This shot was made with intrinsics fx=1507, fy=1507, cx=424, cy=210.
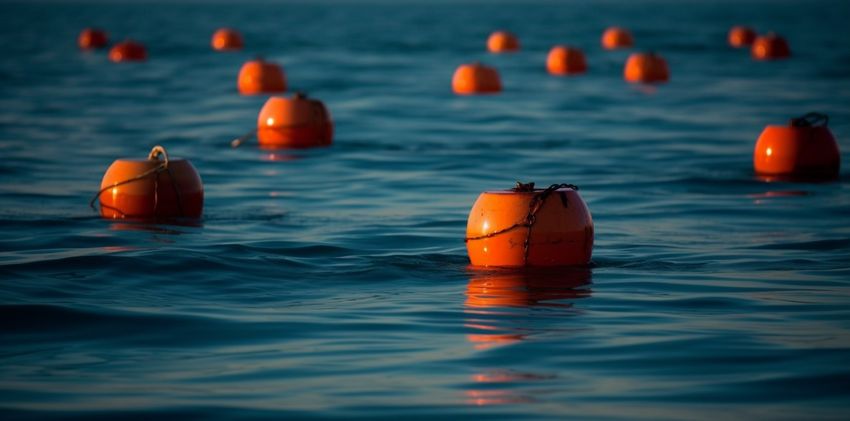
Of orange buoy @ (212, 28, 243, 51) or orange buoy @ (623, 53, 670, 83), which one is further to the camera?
orange buoy @ (212, 28, 243, 51)

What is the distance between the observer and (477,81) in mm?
32125

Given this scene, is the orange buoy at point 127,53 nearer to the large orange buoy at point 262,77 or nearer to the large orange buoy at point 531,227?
the large orange buoy at point 262,77

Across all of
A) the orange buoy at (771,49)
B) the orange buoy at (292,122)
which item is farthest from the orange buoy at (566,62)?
the orange buoy at (292,122)

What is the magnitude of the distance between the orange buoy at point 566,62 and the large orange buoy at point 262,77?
10068mm

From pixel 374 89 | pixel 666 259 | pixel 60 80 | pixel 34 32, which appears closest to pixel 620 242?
pixel 666 259

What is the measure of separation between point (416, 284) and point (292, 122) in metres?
10.4

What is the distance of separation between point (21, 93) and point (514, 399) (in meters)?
27.8

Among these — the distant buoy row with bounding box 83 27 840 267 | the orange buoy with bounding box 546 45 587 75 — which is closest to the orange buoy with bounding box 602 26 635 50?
the orange buoy with bounding box 546 45 587 75

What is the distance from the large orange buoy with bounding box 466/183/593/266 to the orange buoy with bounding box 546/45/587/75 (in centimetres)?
2865

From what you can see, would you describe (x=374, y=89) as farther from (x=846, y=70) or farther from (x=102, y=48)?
(x=102, y=48)

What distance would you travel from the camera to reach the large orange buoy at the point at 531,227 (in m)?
10.8

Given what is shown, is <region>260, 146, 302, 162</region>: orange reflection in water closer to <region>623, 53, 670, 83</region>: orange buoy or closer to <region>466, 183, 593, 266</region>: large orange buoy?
<region>466, 183, 593, 266</region>: large orange buoy

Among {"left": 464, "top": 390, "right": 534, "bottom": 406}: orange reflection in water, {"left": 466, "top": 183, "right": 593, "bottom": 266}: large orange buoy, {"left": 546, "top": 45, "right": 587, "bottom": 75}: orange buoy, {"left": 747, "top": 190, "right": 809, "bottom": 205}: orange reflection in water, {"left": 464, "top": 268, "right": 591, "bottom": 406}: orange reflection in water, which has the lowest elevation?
{"left": 464, "top": 390, "right": 534, "bottom": 406}: orange reflection in water

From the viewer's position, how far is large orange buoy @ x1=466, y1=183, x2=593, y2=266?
425 inches
